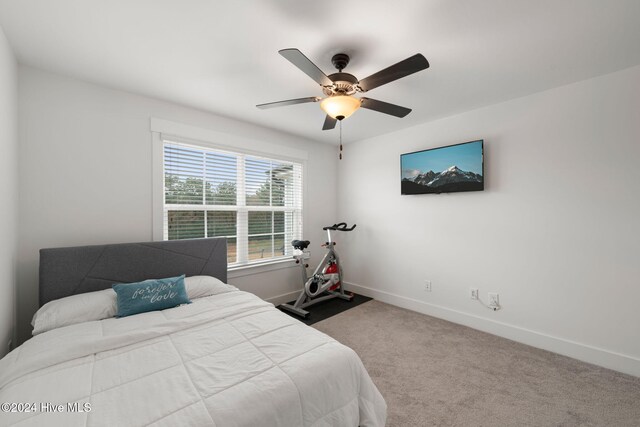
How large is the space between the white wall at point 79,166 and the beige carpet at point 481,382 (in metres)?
2.53

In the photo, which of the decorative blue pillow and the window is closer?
the decorative blue pillow

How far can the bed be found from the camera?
1031mm

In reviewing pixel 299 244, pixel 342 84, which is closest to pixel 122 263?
pixel 299 244

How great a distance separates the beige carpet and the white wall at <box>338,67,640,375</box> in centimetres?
29

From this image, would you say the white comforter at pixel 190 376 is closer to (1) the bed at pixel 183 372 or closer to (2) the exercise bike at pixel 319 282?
(1) the bed at pixel 183 372

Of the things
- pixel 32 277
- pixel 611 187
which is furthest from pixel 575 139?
pixel 32 277

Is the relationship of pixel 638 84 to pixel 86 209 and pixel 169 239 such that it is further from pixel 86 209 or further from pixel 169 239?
pixel 86 209

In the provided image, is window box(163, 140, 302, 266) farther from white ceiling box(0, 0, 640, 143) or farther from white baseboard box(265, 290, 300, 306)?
white ceiling box(0, 0, 640, 143)

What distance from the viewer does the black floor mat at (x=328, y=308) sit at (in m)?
3.28

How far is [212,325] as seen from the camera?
1.79 m

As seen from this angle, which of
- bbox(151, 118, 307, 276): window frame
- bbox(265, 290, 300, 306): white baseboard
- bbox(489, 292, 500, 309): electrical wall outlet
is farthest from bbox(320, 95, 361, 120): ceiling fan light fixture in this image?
bbox(265, 290, 300, 306): white baseboard

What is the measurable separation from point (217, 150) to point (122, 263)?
1567 mm

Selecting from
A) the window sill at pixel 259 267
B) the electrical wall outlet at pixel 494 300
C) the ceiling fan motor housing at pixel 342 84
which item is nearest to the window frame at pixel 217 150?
the window sill at pixel 259 267

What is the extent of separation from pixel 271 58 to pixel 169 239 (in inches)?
83.5
